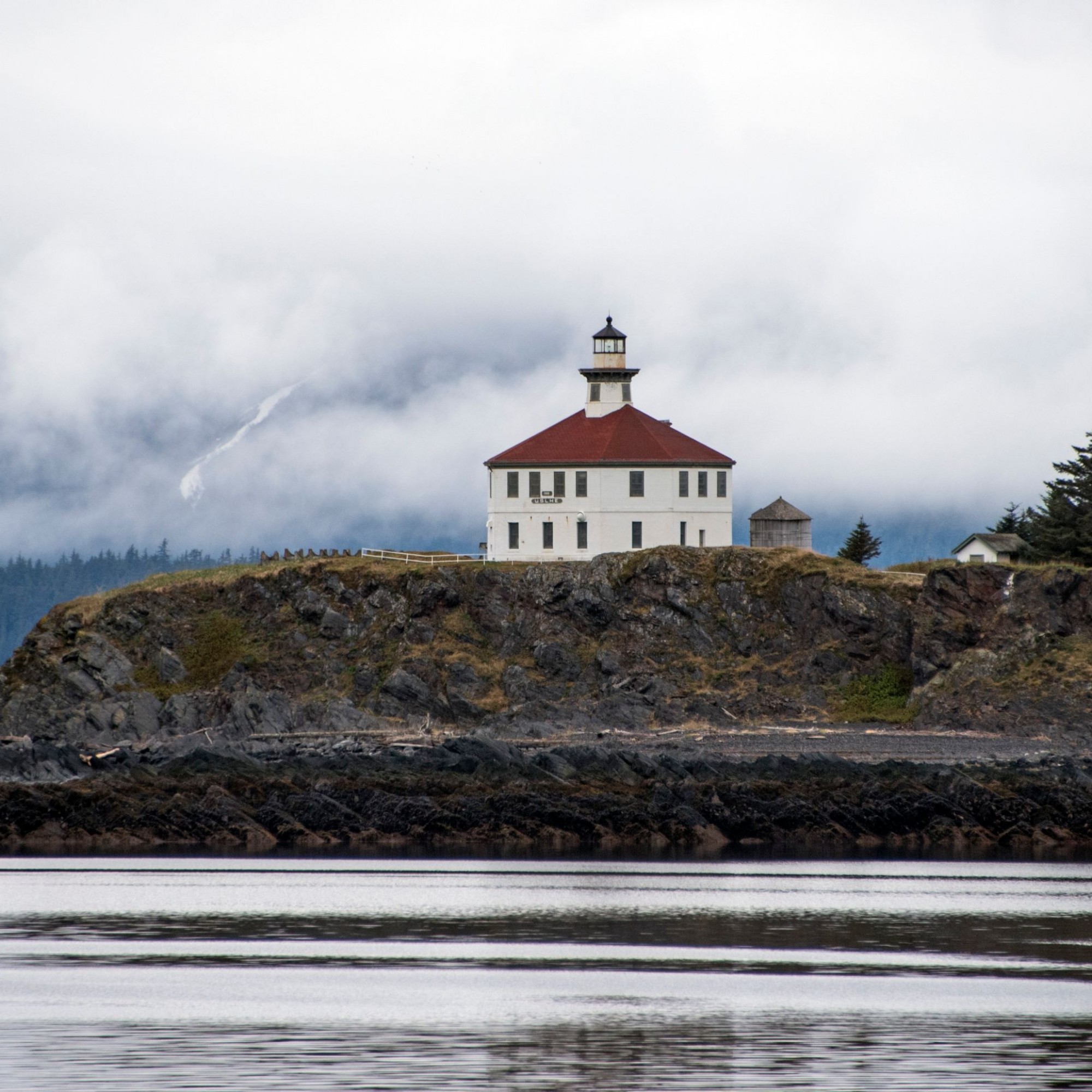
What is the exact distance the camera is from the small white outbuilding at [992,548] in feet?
255

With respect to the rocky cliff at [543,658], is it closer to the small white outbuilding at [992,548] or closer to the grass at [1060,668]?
the grass at [1060,668]

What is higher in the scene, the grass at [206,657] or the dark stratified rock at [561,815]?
the grass at [206,657]

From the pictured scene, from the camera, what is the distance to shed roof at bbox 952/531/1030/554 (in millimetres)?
77750

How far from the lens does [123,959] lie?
99.1ft

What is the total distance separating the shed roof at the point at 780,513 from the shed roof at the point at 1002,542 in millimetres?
7090

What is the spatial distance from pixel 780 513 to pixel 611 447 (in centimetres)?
806

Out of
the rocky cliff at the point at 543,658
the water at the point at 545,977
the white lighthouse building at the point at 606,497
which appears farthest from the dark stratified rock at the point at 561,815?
the white lighthouse building at the point at 606,497

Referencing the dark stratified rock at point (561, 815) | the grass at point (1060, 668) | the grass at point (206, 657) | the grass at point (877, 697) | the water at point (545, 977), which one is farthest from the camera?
the grass at point (206, 657)

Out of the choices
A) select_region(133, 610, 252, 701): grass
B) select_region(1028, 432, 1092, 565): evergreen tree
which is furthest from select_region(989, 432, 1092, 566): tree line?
select_region(133, 610, 252, 701): grass

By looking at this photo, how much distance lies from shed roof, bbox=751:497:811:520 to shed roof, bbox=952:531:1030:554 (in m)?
7.09

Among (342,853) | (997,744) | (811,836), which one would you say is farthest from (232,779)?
(997,744)

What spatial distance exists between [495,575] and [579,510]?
5035 mm

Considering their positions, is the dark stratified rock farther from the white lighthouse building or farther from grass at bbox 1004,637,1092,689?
the white lighthouse building

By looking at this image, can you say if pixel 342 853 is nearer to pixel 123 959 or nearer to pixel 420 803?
pixel 420 803
